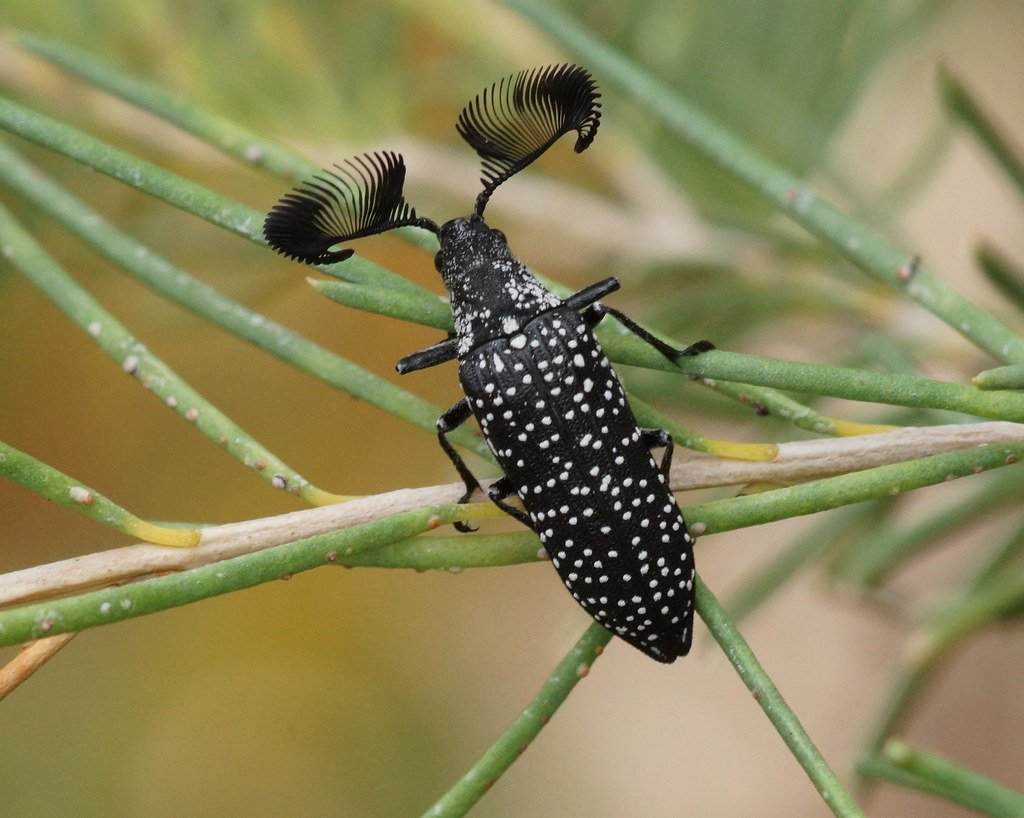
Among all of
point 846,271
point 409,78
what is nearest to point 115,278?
point 409,78

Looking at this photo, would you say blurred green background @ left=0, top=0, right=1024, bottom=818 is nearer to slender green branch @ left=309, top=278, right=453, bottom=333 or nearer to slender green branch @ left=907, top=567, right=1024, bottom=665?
slender green branch @ left=907, top=567, right=1024, bottom=665

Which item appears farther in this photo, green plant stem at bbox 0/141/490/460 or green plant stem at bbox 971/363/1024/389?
green plant stem at bbox 0/141/490/460

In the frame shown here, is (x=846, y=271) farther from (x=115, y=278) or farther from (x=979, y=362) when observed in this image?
(x=115, y=278)

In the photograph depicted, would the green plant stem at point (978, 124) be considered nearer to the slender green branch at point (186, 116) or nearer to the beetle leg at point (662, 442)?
the beetle leg at point (662, 442)

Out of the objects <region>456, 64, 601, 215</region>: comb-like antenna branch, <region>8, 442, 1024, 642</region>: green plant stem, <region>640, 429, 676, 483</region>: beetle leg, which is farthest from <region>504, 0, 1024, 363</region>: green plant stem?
<region>640, 429, 676, 483</region>: beetle leg

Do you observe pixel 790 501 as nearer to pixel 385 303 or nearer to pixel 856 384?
pixel 856 384

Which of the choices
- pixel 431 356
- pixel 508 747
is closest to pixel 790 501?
pixel 508 747
